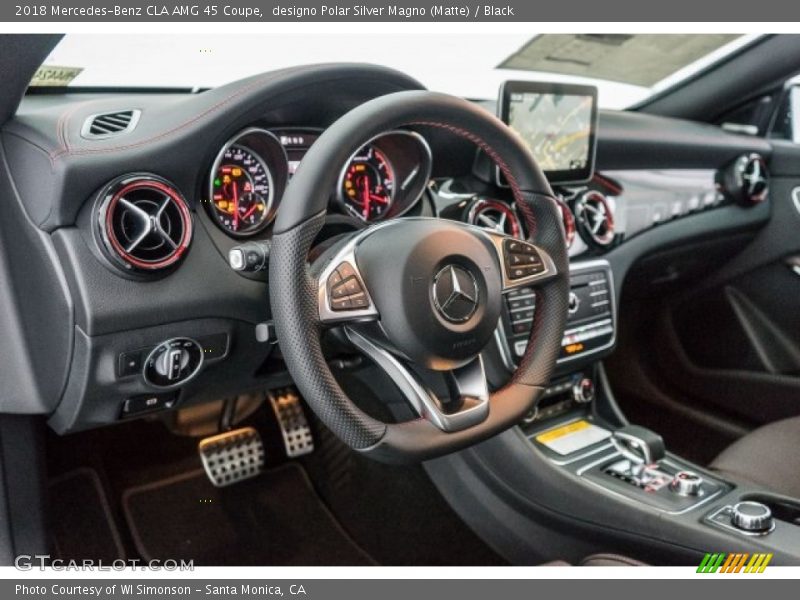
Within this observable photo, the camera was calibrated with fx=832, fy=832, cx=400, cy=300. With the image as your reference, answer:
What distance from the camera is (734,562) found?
4.88 ft

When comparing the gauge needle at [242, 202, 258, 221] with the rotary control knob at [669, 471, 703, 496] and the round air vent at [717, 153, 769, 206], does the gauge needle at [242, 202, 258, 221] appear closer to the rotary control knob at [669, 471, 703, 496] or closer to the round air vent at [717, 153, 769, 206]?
the rotary control knob at [669, 471, 703, 496]

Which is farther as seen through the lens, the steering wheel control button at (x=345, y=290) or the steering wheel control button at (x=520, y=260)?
the steering wheel control button at (x=520, y=260)

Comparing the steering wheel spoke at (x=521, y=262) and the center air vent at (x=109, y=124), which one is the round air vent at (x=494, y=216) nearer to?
the steering wheel spoke at (x=521, y=262)

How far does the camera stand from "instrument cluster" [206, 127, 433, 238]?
4.46ft

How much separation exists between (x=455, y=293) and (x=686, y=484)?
813 mm

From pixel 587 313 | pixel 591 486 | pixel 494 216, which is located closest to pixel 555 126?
pixel 494 216

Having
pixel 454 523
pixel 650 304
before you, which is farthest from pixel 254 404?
pixel 650 304

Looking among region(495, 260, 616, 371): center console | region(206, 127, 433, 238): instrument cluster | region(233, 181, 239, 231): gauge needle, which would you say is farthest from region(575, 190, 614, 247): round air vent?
region(233, 181, 239, 231): gauge needle

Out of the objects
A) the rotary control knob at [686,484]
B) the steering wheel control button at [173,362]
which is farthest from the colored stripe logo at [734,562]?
the steering wheel control button at [173,362]

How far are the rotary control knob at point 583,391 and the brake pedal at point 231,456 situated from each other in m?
0.78

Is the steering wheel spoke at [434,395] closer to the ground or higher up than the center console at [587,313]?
higher up

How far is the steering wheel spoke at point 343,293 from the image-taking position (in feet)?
3.68

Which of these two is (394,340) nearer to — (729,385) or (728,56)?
(729,385)
